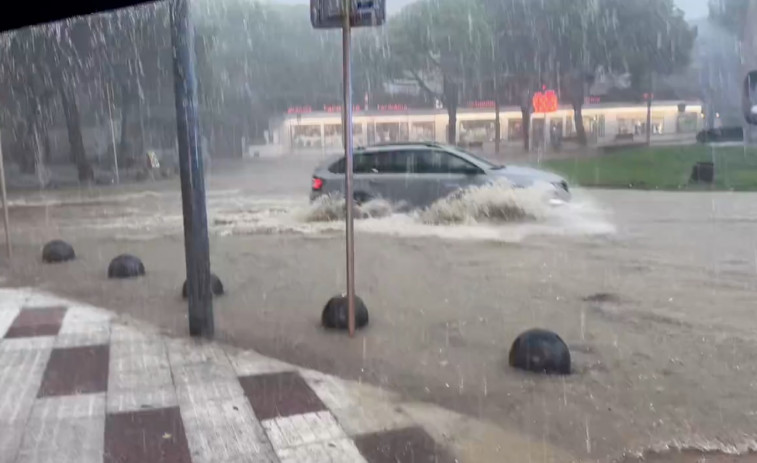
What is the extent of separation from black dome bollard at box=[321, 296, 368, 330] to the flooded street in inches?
5.4

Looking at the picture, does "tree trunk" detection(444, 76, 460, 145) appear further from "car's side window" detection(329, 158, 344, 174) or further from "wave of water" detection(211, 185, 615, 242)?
"car's side window" detection(329, 158, 344, 174)

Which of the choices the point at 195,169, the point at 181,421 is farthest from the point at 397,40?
the point at 181,421

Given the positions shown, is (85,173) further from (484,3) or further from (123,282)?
(123,282)

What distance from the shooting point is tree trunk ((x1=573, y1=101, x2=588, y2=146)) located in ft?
111

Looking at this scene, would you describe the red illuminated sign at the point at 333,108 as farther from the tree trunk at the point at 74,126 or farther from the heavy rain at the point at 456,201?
the tree trunk at the point at 74,126

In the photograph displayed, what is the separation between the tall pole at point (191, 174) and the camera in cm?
623

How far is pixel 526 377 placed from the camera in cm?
537

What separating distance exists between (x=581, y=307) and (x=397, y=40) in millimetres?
26914

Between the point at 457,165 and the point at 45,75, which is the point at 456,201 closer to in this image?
the point at 457,165

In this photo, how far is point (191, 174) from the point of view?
6.30m

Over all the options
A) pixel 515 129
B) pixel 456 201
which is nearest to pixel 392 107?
pixel 515 129

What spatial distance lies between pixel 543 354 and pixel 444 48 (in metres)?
28.3

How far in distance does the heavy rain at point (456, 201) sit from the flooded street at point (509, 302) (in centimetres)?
3

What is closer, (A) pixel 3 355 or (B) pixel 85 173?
(A) pixel 3 355
